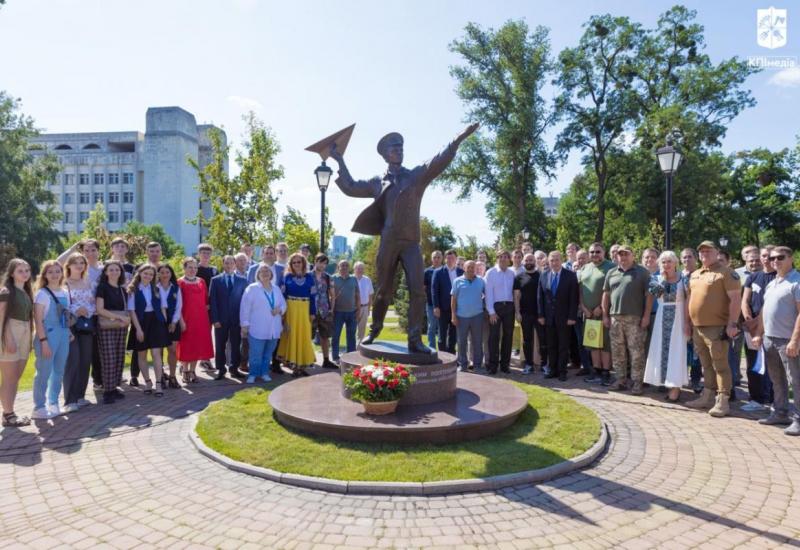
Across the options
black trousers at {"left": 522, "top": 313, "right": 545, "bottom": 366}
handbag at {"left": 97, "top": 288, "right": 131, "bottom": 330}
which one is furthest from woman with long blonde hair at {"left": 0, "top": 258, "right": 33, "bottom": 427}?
black trousers at {"left": 522, "top": 313, "right": 545, "bottom": 366}

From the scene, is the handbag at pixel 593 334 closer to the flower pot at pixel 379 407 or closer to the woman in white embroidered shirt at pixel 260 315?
the flower pot at pixel 379 407

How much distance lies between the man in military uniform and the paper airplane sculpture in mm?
5217

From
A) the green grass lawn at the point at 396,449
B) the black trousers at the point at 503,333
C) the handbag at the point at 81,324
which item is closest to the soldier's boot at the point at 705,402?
the green grass lawn at the point at 396,449

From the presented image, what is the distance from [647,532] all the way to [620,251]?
538 centimetres

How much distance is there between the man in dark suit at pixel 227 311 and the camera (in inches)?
355

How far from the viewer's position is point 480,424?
220 inches

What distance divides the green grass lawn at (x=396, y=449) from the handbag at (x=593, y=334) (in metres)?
2.41

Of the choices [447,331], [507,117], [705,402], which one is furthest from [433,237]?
[705,402]

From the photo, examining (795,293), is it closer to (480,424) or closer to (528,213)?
(480,424)

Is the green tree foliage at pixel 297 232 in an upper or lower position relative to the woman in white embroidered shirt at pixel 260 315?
upper

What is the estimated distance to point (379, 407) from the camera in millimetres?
5727

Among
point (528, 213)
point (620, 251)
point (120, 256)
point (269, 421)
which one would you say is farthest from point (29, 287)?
point (528, 213)

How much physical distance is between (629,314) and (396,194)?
431 centimetres

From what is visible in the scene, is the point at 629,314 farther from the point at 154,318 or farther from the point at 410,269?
the point at 154,318
